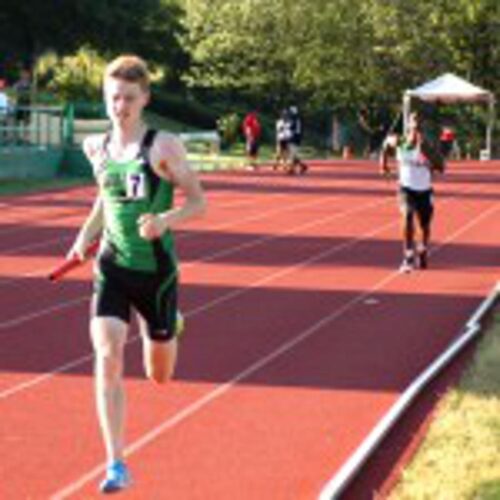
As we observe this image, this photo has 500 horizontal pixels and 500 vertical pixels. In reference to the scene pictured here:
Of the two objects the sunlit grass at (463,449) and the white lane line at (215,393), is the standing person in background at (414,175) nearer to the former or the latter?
the white lane line at (215,393)

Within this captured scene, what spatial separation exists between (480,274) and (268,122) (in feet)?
136

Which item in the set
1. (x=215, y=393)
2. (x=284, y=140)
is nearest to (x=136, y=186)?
(x=215, y=393)

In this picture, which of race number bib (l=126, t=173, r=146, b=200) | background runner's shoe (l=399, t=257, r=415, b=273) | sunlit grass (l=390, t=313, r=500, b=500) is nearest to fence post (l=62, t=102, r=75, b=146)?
background runner's shoe (l=399, t=257, r=415, b=273)

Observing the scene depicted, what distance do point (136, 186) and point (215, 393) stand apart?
3295 millimetres

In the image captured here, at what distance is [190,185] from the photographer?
6105 mm

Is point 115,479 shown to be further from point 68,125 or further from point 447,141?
point 447,141

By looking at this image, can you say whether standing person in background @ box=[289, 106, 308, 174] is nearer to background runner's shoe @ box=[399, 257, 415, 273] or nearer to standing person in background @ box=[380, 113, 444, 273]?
standing person in background @ box=[380, 113, 444, 273]

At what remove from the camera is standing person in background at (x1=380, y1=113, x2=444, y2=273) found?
15.2 metres

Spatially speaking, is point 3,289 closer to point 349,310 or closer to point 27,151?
point 349,310

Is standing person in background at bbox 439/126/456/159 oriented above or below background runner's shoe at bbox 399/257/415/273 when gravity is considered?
above

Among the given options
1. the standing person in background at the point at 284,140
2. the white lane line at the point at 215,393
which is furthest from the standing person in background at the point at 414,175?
the standing person in background at the point at 284,140

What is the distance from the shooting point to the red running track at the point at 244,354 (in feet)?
23.6

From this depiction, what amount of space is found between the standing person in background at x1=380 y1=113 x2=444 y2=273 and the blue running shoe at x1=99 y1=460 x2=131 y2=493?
31.8 ft

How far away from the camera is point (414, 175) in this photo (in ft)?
50.5
